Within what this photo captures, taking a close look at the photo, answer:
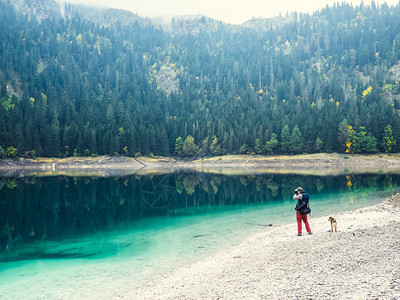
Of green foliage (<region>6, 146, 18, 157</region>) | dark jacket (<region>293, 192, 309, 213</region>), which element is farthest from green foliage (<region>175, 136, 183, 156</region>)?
dark jacket (<region>293, 192, 309, 213</region>)

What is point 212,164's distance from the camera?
115750mm

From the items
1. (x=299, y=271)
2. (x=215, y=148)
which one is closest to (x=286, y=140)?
(x=215, y=148)

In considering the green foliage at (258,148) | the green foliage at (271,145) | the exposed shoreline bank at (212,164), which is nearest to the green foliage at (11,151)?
the exposed shoreline bank at (212,164)

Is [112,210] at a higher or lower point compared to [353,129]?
lower

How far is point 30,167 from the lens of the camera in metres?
101

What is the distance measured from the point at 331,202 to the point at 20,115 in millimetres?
116727

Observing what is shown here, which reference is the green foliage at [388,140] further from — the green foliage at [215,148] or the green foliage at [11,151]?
the green foliage at [11,151]

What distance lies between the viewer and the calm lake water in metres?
14.9

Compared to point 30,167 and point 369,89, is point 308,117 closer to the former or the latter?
point 369,89

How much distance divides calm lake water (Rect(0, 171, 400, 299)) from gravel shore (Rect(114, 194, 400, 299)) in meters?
1.89

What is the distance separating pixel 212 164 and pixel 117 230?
301 feet

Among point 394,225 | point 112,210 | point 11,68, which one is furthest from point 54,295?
point 11,68

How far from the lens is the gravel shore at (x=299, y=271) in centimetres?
966

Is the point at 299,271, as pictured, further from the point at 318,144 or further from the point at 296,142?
the point at 296,142
